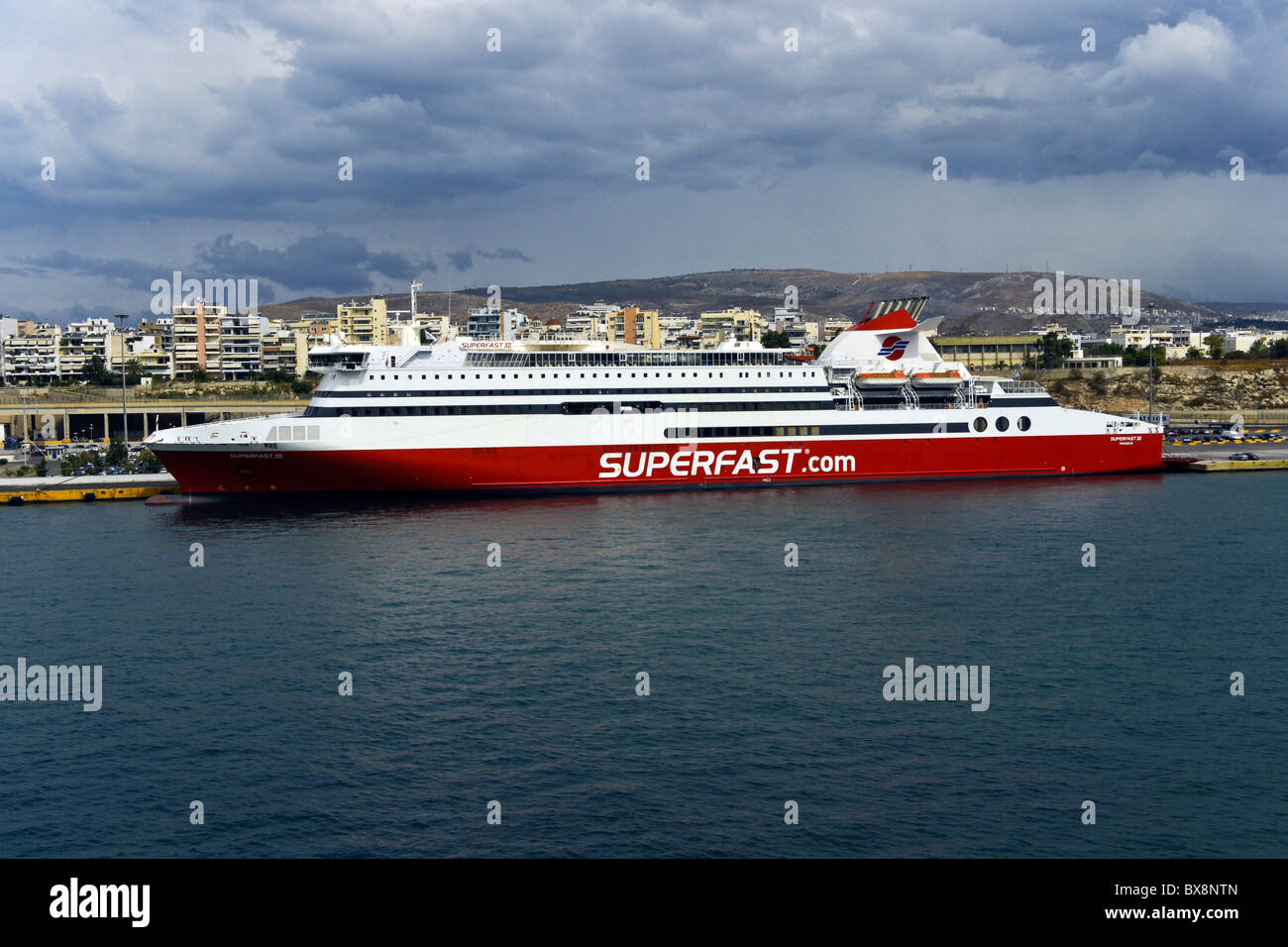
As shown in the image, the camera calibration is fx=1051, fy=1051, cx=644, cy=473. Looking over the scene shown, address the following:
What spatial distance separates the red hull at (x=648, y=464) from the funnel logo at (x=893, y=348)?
5317mm

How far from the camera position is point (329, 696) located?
67.2 feet

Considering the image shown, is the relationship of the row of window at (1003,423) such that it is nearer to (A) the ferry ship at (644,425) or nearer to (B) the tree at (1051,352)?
(A) the ferry ship at (644,425)

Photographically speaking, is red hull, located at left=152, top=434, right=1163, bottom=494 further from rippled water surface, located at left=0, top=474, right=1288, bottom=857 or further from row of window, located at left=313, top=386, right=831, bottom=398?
rippled water surface, located at left=0, top=474, right=1288, bottom=857

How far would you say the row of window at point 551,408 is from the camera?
45.2m

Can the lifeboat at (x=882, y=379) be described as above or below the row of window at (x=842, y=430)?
above

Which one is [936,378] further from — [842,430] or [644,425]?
[644,425]

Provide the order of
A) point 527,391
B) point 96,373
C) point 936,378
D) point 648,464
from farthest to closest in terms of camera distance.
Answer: point 96,373 → point 936,378 → point 648,464 → point 527,391

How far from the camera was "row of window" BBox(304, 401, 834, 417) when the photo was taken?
4516 centimetres

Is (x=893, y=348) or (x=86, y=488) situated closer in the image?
(x=86, y=488)

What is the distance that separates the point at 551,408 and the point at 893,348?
59.9ft

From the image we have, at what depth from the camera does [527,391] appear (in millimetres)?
47125

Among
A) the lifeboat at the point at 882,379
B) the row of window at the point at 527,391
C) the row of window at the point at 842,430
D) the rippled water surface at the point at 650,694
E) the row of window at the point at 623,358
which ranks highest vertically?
the row of window at the point at 623,358

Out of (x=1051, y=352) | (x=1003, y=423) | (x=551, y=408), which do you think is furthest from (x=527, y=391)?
(x=1051, y=352)

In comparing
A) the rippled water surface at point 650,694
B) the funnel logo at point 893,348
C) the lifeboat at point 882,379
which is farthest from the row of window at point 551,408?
the rippled water surface at point 650,694
